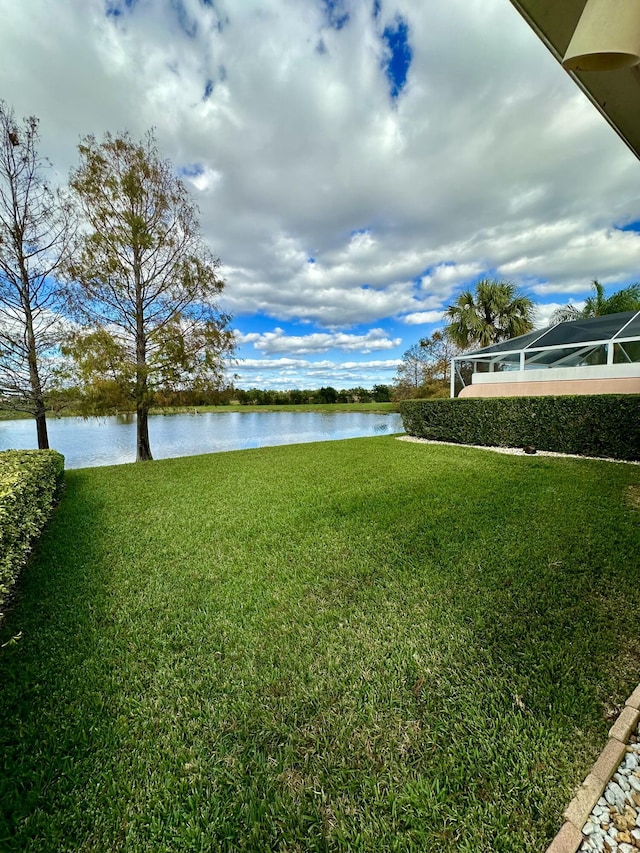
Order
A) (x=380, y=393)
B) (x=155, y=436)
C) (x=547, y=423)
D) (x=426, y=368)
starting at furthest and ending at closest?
1. (x=380, y=393)
2. (x=426, y=368)
3. (x=155, y=436)
4. (x=547, y=423)

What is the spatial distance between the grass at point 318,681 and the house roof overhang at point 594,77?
281cm

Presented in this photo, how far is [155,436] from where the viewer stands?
49.2 feet

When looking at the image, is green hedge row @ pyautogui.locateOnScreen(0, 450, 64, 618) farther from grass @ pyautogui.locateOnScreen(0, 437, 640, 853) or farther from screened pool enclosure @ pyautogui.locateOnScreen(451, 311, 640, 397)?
screened pool enclosure @ pyautogui.locateOnScreen(451, 311, 640, 397)

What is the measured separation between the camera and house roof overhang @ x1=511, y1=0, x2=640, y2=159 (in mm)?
1417

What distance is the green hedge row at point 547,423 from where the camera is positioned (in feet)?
20.8

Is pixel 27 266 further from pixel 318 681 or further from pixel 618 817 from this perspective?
pixel 618 817

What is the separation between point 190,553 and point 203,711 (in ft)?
6.12

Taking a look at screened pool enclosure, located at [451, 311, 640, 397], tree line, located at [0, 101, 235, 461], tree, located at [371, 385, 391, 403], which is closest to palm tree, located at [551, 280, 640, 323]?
screened pool enclosure, located at [451, 311, 640, 397]

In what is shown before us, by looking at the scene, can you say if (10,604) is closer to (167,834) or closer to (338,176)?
(167,834)

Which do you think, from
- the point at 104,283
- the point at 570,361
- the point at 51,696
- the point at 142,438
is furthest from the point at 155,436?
the point at 570,361

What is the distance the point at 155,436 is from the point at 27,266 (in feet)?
27.3

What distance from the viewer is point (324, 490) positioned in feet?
17.4

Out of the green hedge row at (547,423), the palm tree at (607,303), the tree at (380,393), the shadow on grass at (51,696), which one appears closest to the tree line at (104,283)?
the shadow on grass at (51,696)

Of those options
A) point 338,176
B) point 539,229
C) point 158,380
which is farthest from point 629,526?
point 539,229
